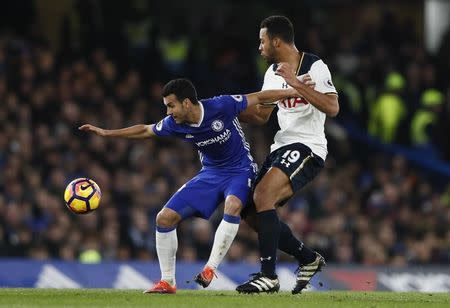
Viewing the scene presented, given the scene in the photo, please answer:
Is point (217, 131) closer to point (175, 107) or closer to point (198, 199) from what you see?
point (175, 107)

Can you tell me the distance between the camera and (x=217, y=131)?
12070 millimetres

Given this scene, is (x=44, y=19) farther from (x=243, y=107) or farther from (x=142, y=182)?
(x=243, y=107)

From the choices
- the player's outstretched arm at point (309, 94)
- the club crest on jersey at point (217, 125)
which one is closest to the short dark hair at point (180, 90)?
the club crest on jersey at point (217, 125)

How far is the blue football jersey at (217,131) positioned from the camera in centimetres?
1203

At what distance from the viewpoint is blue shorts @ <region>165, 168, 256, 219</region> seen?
480 inches

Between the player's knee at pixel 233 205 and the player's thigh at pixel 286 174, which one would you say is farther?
the player's knee at pixel 233 205

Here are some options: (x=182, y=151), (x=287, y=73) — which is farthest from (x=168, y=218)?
(x=182, y=151)

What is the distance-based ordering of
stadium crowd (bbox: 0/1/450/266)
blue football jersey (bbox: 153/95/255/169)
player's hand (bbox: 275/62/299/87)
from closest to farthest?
player's hand (bbox: 275/62/299/87) → blue football jersey (bbox: 153/95/255/169) → stadium crowd (bbox: 0/1/450/266)

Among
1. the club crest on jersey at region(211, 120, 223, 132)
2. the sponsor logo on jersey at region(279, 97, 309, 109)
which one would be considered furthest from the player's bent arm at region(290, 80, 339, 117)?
the club crest on jersey at region(211, 120, 223, 132)

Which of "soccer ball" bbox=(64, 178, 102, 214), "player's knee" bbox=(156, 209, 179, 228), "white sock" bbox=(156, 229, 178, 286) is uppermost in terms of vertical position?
"soccer ball" bbox=(64, 178, 102, 214)

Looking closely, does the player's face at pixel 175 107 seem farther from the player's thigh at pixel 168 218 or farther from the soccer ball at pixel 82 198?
the soccer ball at pixel 82 198

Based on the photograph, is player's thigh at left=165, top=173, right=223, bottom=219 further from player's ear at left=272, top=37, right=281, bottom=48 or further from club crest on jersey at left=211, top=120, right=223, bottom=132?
player's ear at left=272, top=37, right=281, bottom=48

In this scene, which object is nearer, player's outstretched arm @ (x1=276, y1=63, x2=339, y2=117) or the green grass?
the green grass

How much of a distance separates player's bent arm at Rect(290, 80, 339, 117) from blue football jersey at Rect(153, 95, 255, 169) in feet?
1.86
